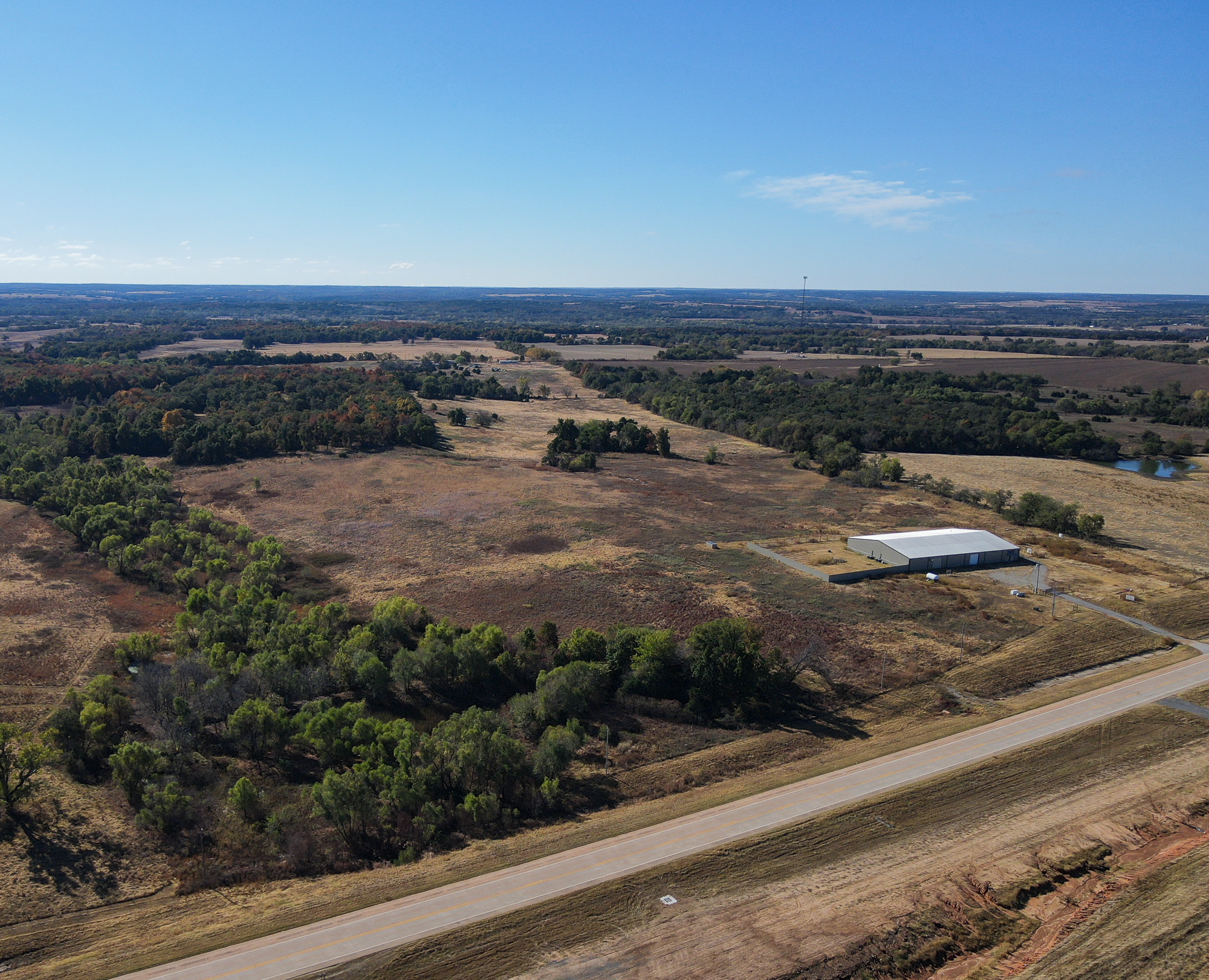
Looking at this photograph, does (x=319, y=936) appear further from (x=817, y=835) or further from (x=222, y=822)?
(x=817, y=835)

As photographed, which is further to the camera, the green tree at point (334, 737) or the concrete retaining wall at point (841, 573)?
the concrete retaining wall at point (841, 573)

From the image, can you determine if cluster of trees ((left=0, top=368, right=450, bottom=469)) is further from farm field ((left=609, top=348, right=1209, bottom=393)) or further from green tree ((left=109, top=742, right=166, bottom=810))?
farm field ((left=609, top=348, right=1209, bottom=393))

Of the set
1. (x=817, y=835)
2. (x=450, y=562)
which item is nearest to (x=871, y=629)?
(x=817, y=835)

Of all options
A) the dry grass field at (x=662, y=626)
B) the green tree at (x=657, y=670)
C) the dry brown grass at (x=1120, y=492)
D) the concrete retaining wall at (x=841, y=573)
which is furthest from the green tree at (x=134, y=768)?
the dry brown grass at (x=1120, y=492)

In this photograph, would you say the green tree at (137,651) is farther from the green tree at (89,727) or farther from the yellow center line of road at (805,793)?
the yellow center line of road at (805,793)

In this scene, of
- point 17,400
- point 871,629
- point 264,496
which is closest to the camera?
point 871,629

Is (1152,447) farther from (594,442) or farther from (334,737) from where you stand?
(334,737)
